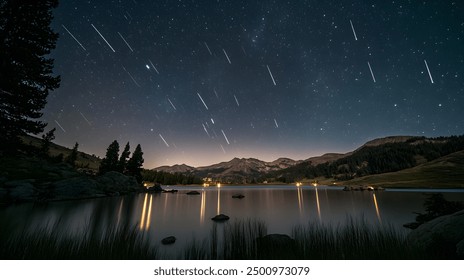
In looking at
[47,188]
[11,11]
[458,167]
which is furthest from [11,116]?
[458,167]

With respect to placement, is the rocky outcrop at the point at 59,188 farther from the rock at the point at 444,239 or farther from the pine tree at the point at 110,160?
the rock at the point at 444,239

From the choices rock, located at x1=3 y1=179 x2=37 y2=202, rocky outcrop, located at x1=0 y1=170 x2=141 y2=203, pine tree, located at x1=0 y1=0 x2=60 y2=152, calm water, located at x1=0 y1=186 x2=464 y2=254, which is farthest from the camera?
rocky outcrop, located at x1=0 y1=170 x2=141 y2=203

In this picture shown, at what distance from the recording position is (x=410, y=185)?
54.9 m

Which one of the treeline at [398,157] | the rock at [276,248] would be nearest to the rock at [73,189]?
the rock at [276,248]

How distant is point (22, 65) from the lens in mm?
7508

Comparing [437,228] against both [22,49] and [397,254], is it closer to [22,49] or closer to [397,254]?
[397,254]

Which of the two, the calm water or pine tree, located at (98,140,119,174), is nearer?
the calm water

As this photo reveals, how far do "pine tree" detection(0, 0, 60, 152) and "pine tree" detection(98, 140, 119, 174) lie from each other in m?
58.3

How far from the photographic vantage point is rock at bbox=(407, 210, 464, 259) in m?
4.01

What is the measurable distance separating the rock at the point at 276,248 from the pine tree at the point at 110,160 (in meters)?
66.4

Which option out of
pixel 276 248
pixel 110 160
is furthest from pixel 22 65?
pixel 110 160

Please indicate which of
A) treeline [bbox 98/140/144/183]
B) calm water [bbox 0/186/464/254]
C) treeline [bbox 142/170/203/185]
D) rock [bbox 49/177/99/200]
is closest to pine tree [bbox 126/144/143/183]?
treeline [bbox 98/140/144/183]

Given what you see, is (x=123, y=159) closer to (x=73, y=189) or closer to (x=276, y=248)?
(x=73, y=189)

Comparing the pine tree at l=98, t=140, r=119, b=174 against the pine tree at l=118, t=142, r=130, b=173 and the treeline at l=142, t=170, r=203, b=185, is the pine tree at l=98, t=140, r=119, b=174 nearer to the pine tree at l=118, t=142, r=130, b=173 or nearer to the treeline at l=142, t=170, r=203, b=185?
the pine tree at l=118, t=142, r=130, b=173
